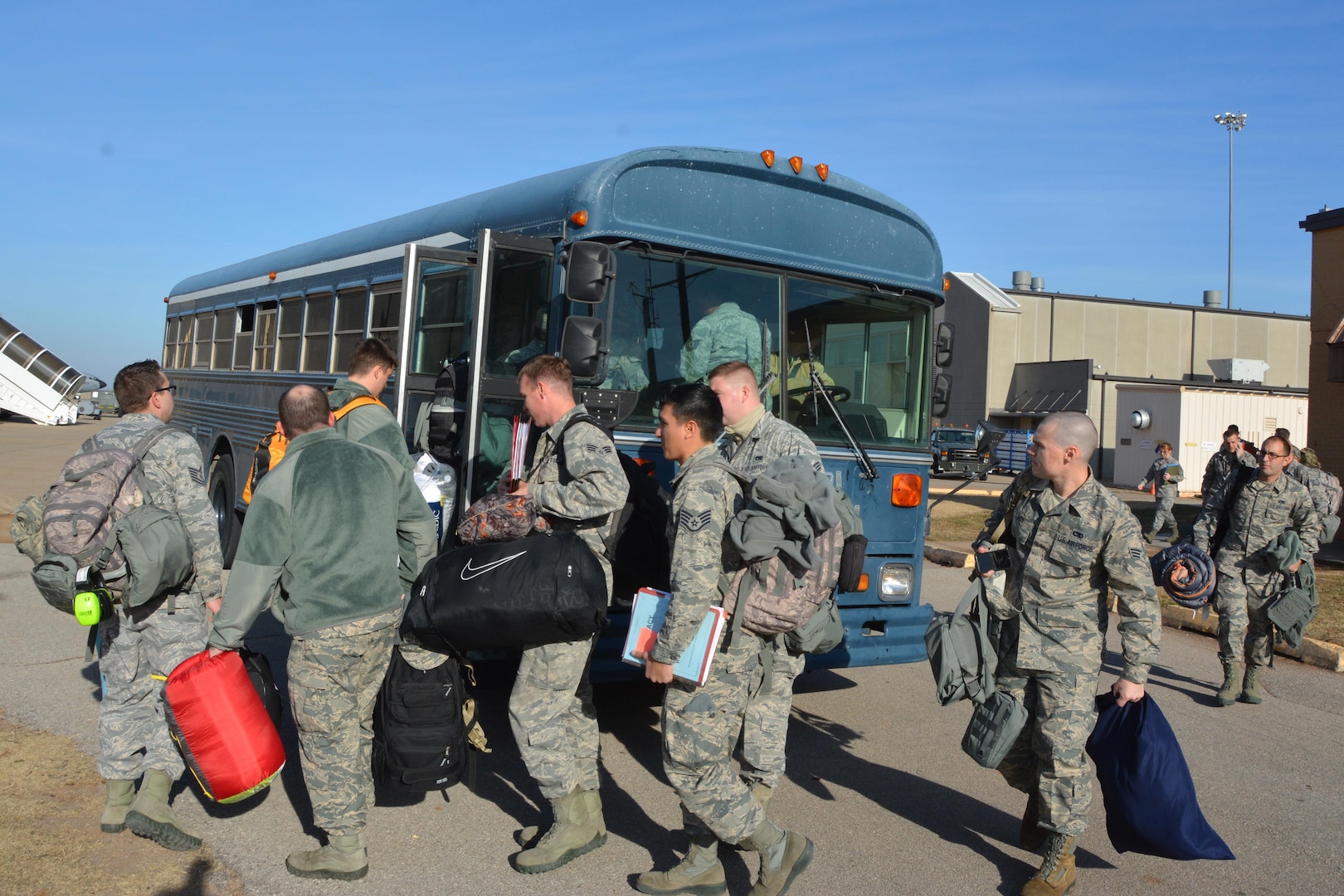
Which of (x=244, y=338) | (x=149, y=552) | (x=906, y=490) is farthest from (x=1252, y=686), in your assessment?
(x=244, y=338)

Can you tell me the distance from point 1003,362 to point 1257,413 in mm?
9921

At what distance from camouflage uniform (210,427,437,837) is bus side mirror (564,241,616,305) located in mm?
1457

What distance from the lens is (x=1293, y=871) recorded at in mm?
4199

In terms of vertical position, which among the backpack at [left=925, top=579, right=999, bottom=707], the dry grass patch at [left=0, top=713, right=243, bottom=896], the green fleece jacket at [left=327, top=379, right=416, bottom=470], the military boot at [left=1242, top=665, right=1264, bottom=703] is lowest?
the dry grass patch at [left=0, top=713, right=243, bottom=896]

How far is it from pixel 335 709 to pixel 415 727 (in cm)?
36

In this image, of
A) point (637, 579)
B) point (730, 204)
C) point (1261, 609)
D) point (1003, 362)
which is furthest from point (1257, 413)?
point (637, 579)

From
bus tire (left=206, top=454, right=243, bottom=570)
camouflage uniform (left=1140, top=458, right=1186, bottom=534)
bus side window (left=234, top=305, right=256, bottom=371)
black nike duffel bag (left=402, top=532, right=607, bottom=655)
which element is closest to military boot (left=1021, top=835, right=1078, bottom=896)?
black nike duffel bag (left=402, top=532, right=607, bottom=655)

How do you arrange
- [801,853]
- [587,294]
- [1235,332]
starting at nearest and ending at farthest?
[801,853] < [587,294] < [1235,332]

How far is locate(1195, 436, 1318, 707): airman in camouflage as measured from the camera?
6.93 meters

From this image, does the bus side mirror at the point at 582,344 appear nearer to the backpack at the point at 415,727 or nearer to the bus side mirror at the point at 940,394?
the backpack at the point at 415,727

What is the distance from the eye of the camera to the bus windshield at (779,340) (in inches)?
216

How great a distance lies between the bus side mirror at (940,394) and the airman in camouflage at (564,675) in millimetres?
3188

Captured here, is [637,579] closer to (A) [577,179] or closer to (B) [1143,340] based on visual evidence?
(A) [577,179]

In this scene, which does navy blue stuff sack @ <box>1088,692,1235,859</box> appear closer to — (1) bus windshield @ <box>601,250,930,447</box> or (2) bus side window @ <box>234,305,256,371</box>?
(1) bus windshield @ <box>601,250,930,447</box>
